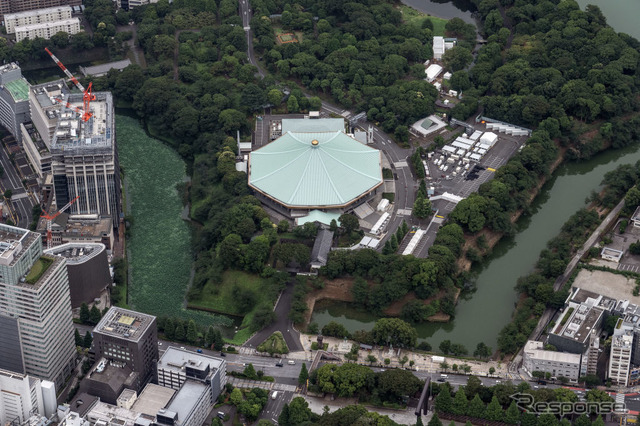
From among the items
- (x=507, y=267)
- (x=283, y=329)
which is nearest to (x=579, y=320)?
(x=507, y=267)

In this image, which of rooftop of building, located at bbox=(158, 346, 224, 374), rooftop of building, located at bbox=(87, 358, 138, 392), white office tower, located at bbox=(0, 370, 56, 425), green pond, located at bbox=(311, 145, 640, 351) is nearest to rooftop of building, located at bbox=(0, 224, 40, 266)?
white office tower, located at bbox=(0, 370, 56, 425)

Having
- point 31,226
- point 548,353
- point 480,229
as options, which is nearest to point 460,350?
point 548,353

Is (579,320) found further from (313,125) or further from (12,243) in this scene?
(12,243)

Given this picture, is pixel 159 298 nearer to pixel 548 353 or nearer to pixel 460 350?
pixel 460 350

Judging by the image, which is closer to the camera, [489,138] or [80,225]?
[80,225]

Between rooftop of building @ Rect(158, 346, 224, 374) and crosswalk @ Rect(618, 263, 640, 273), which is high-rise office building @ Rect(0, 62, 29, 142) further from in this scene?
crosswalk @ Rect(618, 263, 640, 273)

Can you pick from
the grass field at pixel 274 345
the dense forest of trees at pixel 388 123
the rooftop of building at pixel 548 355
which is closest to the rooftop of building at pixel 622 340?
the rooftop of building at pixel 548 355

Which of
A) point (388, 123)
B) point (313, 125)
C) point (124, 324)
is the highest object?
point (388, 123)
